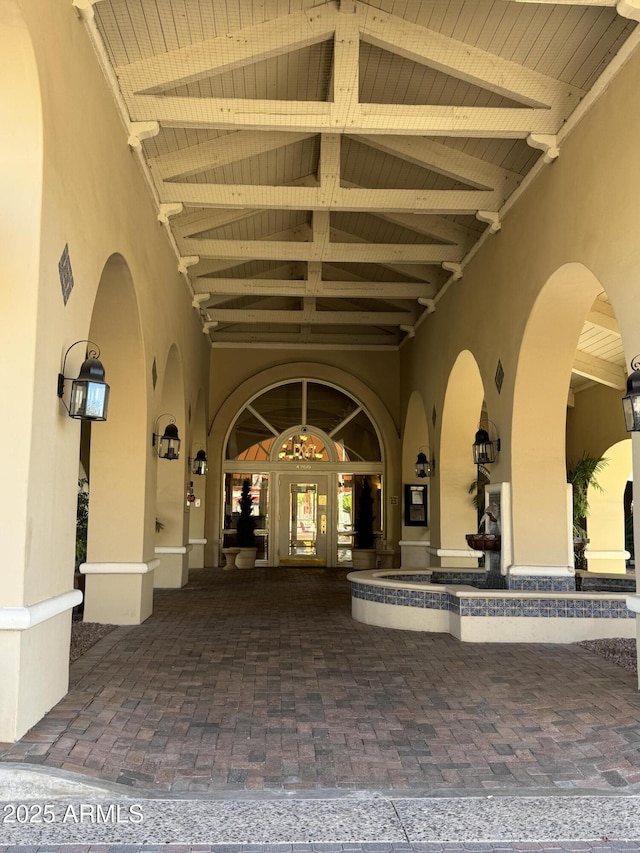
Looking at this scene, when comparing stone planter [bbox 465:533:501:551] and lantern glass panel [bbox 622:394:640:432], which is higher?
lantern glass panel [bbox 622:394:640:432]

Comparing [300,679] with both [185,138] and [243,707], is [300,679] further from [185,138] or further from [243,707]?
[185,138]

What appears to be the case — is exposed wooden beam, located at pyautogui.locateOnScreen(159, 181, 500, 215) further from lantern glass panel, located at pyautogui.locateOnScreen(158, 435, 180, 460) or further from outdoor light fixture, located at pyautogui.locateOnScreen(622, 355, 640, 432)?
outdoor light fixture, located at pyautogui.locateOnScreen(622, 355, 640, 432)

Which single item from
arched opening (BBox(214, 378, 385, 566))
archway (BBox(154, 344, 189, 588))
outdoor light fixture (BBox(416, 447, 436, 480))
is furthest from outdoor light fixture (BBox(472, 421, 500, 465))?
arched opening (BBox(214, 378, 385, 566))

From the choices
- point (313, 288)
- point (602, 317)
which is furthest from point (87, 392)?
point (602, 317)

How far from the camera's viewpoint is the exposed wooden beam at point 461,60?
6.16 metres

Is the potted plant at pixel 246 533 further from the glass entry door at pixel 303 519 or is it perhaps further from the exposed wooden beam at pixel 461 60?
the exposed wooden beam at pixel 461 60

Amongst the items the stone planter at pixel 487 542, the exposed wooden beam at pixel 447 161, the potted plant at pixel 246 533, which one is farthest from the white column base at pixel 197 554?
the exposed wooden beam at pixel 447 161

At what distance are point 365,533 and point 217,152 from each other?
927 centimetres

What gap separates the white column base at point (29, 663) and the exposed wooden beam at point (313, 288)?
7.46 metres

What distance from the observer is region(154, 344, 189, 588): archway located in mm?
10953

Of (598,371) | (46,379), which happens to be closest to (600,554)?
(598,371)

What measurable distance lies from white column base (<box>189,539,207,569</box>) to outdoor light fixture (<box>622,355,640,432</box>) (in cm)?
1073

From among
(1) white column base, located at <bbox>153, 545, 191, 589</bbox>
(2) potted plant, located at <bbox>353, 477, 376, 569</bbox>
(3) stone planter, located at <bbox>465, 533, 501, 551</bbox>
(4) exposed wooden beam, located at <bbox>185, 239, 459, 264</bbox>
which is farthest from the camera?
(2) potted plant, located at <bbox>353, 477, 376, 569</bbox>

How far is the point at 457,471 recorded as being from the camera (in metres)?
11.4
